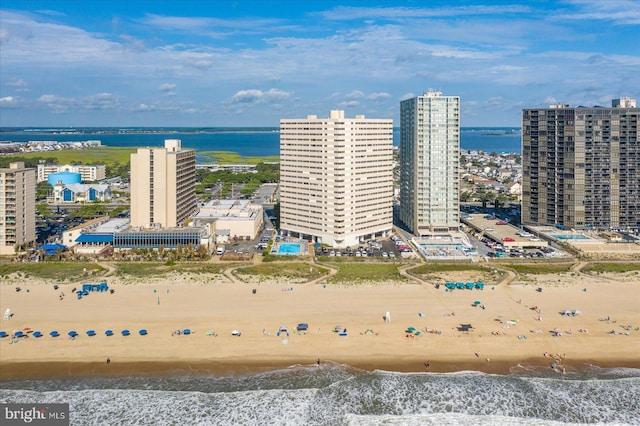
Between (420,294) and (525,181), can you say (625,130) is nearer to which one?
(525,181)

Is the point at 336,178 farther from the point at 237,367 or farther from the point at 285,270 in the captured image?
the point at 237,367

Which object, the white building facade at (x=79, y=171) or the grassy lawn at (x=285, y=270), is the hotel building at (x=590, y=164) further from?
the white building facade at (x=79, y=171)

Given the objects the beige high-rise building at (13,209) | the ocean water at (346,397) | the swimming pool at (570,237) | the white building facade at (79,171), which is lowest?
the ocean water at (346,397)

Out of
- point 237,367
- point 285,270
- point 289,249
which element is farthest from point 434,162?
point 237,367

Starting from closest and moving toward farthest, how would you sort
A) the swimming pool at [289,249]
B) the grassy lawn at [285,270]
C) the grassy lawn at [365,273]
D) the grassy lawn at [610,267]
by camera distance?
the grassy lawn at [365,273]
the grassy lawn at [285,270]
the grassy lawn at [610,267]
the swimming pool at [289,249]

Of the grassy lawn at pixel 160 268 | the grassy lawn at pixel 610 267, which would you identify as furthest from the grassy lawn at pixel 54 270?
the grassy lawn at pixel 610 267

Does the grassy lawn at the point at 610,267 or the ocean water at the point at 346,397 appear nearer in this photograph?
the ocean water at the point at 346,397
